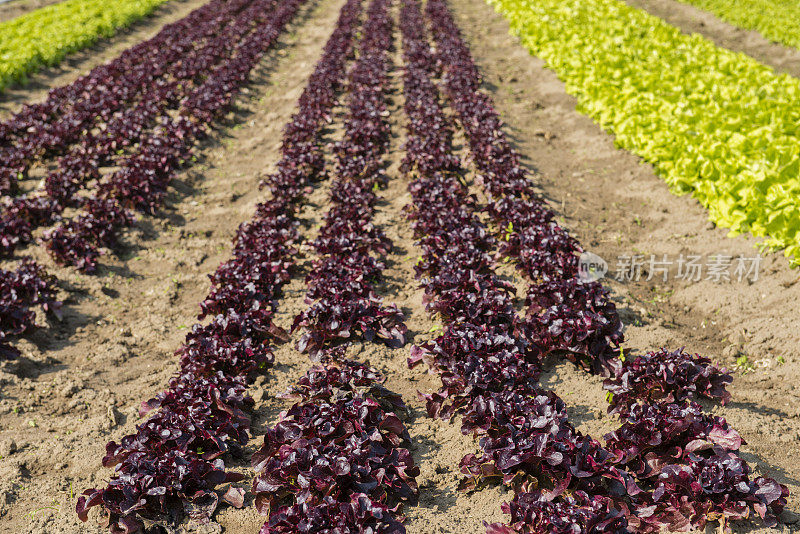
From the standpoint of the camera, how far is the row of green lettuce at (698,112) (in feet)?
22.8

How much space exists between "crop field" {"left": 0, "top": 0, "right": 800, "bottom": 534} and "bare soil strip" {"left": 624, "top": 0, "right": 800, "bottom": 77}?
5.75 m

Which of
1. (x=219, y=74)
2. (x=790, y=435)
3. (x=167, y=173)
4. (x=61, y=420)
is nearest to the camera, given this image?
(x=790, y=435)

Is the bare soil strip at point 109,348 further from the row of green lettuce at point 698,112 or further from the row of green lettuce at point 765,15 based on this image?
the row of green lettuce at point 765,15

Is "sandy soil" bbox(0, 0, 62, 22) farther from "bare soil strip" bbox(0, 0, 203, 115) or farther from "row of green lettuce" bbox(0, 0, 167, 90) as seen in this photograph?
"bare soil strip" bbox(0, 0, 203, 115)

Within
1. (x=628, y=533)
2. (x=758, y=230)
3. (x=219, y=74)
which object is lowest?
(x=628, y=533)

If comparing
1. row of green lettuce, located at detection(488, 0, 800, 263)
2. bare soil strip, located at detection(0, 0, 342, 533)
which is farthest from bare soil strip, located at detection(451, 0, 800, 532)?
bare soil strip, located at detection(0, 0, 342, 533)

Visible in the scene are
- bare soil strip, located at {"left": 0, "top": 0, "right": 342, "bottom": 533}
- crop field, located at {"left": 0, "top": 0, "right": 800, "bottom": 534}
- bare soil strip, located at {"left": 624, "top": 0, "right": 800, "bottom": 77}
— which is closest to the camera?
crop field, located at {"left": 0, "top": 0, "right": 800, "bottom": 534}

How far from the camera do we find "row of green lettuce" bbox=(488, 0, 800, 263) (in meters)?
6.96

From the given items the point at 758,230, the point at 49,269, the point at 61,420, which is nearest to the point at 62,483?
the point at 61,420

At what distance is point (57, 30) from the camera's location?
17500 millimetres

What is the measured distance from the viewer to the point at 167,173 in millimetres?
9508

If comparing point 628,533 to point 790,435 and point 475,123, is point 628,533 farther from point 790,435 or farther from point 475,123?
point 475,123

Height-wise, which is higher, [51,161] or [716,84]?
[716,84]

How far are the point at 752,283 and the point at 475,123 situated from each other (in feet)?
18.9
